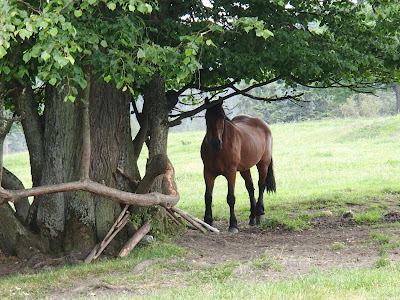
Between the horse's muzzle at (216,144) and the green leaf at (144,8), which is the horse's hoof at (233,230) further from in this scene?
the green leaf at (144,8)

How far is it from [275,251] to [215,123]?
3012 mm

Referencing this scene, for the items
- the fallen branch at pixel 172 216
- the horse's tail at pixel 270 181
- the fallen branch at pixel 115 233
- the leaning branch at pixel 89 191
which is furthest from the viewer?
the horse's tail at pixel 270 181

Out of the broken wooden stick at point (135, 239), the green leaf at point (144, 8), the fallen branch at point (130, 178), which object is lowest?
the broken wooden stick at point (135, 239)

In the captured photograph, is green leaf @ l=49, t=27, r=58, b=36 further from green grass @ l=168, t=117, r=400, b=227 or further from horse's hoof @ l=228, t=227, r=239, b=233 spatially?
green grass @ l=168, t=117, r=400, b=227

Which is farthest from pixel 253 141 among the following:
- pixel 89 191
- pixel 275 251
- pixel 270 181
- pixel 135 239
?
pixel 89 191

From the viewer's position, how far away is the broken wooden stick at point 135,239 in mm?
A: 8173

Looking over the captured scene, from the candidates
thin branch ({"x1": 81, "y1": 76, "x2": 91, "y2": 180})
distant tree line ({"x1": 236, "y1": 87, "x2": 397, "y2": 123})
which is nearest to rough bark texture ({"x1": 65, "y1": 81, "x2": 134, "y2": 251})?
thin branch ({"x1": 81, "y1": 76, "x2": 91, "y2": 180})

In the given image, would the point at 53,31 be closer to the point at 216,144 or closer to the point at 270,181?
the point at 216,144

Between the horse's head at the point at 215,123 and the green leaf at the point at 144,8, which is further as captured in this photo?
the horse's head at the point at 215,123

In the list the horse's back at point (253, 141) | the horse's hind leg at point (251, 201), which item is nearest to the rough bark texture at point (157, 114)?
the horse's back at point (253, 141)

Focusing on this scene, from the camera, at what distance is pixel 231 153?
1080 centimetres

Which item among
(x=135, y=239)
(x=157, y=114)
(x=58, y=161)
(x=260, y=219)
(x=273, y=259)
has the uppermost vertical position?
(x=157, y=114)

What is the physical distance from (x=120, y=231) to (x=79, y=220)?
695 millimetres

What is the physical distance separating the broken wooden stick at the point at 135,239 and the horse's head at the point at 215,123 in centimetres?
223
